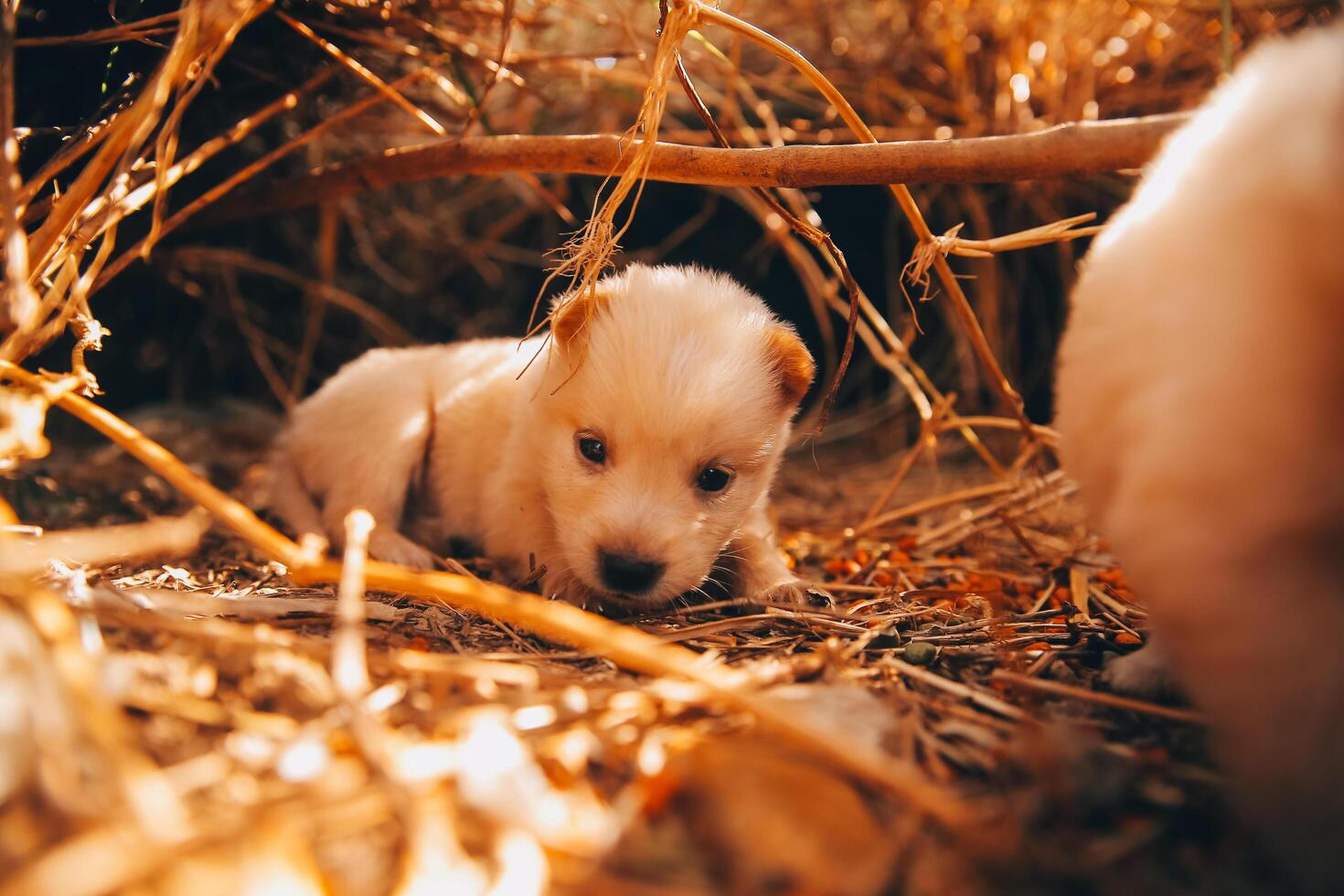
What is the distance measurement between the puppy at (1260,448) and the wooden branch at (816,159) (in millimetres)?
461

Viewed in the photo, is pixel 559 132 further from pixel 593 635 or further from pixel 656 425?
pixel 593 635

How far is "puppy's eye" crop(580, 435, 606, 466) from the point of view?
9.98ft

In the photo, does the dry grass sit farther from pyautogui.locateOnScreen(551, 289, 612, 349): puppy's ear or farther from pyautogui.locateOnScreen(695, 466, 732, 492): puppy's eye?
pyautogui.locateOnScreen(695, 466, 732, 492): puppy's eye

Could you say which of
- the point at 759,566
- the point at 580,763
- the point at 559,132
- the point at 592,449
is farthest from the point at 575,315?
the point at 559,132

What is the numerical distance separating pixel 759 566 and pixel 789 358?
0.83 metres

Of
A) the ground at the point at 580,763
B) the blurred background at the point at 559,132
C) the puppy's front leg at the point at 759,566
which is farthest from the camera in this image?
the blurred background at the point at 559,132

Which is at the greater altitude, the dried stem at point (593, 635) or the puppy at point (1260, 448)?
the puppy at point (1260, 448)

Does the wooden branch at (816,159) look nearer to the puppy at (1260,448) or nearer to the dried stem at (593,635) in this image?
the puppy at (1260,448)

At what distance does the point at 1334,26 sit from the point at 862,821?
6.27ft

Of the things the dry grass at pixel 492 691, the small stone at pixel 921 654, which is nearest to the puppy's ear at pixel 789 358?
the dry grass at pixel 492 691

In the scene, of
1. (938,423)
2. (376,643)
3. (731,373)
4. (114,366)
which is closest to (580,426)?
(731,373)

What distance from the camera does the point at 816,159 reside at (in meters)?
2.52

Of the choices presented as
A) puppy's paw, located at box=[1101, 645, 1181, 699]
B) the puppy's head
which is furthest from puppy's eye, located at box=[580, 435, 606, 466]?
puppy's paw, located at box=[1101, 645, 1181, 699]

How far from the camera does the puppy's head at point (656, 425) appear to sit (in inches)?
113
